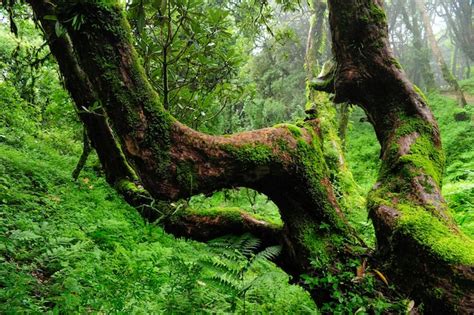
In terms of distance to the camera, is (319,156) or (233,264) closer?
(233,264)

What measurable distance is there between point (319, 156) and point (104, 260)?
8.75ft

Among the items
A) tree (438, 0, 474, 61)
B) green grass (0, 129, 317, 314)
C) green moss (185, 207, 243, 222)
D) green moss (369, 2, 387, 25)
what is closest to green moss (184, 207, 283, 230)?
green moss (185, 207, 243, 222)

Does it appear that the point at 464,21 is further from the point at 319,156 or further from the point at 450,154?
the point at 319,156

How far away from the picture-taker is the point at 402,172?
3.31 metres

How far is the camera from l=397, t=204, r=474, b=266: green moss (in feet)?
8.45

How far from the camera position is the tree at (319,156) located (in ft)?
8.14

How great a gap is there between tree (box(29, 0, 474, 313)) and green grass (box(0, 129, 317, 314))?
0.63 meters

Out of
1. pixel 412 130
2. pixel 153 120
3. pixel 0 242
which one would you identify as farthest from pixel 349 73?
pixel 0 242

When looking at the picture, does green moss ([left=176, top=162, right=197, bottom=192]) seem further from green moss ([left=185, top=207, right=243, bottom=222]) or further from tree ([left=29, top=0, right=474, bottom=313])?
green moss ([left=185, top=207, right=243, bottom=222])

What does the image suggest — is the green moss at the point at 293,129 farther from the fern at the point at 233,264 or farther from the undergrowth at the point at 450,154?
the undergrowth at the point at 450,154

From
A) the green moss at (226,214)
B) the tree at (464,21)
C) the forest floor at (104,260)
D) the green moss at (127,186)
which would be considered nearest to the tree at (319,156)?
the green moss at (226,214)

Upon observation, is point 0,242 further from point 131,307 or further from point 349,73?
point 349,73

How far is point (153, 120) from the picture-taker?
2.56 metres

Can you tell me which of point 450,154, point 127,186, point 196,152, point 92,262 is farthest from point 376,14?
point 450,154
